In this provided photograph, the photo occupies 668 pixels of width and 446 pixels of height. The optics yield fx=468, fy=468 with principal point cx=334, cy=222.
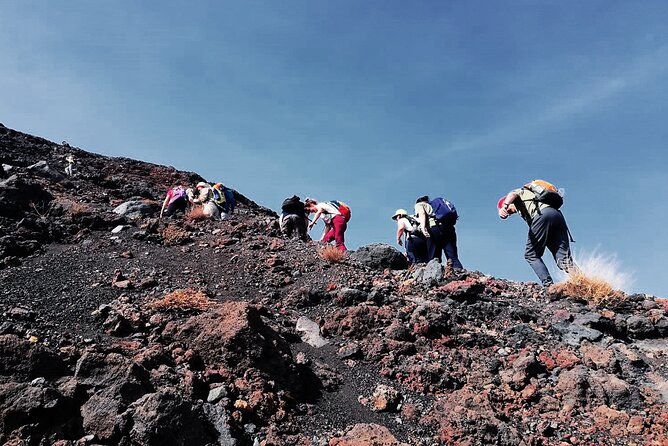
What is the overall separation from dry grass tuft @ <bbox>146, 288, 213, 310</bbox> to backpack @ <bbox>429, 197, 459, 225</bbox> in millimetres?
4362

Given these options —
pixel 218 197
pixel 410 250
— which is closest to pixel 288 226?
pixel 218 197

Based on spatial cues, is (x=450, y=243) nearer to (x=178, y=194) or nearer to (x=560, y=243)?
(x=560, y=243)

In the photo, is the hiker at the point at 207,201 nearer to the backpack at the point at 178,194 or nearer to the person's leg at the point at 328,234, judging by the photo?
the backpack at the point at 178,194

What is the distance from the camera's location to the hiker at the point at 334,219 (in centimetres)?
998

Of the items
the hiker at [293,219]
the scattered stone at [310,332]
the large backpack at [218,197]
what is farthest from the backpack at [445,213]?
the large backpack at [218,197]

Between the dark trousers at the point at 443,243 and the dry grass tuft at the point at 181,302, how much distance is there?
423 cm

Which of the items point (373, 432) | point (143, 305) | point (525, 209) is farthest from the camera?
point (525, 209)

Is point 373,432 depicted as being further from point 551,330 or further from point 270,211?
point 270,211

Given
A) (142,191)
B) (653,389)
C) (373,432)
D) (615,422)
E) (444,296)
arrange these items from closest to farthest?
1. (373,432)
2. (615,422)
3. (653,389)
4. (444,296)
5. (142,191)

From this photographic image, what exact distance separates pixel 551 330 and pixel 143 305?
4799 millimetres

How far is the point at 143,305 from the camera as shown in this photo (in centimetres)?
544

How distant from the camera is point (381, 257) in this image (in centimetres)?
845

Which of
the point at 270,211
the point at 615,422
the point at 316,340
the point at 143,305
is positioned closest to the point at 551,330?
the point at 615,422

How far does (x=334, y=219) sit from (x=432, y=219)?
2414 millimetres
